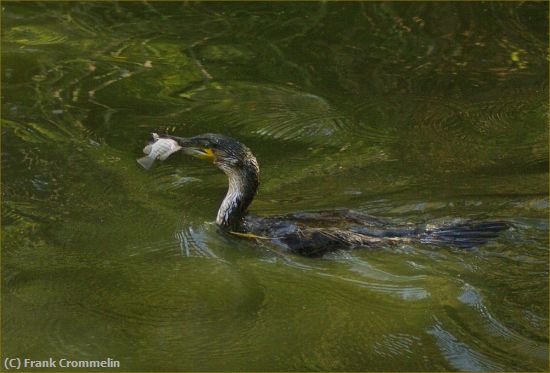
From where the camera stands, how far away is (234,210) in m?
8.34

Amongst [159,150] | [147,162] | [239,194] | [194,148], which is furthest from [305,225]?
[147,162]

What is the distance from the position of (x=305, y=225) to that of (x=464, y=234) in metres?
1.24

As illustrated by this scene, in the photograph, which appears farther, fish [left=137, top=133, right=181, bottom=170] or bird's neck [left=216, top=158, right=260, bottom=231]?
fish [left=137, top=133, right=181, bottom=170]

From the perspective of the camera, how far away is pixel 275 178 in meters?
9.16

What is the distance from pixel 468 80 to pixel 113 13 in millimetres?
4527

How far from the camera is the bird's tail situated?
25.7 feet

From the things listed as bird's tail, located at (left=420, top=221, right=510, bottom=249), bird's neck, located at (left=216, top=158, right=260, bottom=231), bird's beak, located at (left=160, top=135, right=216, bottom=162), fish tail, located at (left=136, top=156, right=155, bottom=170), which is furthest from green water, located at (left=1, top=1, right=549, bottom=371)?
bird's beak, located at (left=160, top=135, right=216, bottom=162)

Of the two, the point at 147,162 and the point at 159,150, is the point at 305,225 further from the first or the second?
the point at 147,162

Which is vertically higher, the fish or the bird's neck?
the fish

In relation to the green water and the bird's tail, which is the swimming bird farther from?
the green water

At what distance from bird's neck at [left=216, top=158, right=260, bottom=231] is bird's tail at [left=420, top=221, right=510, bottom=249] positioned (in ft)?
4.82

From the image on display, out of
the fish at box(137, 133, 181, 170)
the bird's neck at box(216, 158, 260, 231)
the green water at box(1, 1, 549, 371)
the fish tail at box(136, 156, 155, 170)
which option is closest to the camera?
the green water at box(1, 1, 549, 371)

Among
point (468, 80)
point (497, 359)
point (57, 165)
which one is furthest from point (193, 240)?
point (468, 80)

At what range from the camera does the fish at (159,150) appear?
8.45 m
